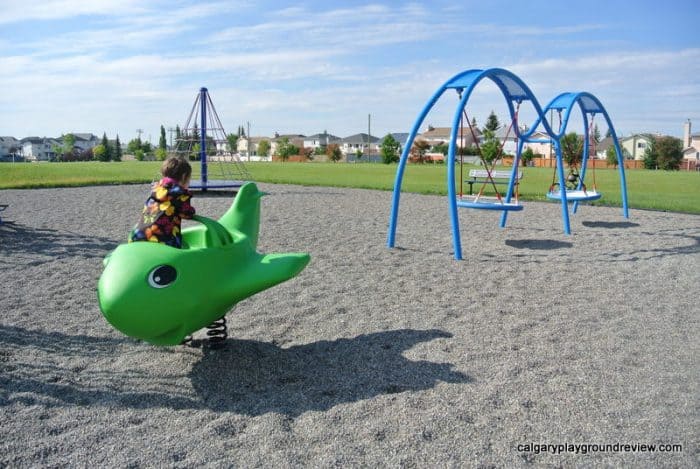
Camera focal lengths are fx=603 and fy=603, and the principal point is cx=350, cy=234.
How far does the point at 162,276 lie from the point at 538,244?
7.71 meters

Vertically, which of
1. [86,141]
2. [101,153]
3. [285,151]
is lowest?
[101,153]

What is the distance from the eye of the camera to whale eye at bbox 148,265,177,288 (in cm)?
396

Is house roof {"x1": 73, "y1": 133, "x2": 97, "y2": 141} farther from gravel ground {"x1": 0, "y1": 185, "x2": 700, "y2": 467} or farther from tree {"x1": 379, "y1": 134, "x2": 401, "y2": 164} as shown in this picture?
gravel ground {"x1": 0, "y1": 185, "x2": 700, "y2": 467}

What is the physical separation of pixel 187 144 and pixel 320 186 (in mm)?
5587

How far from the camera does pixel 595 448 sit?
3363 millimetres

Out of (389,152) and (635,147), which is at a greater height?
(635,147)

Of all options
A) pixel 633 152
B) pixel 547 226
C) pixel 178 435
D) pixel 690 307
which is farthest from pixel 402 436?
pixel 633 152

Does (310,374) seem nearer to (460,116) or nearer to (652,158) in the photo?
(460,116)

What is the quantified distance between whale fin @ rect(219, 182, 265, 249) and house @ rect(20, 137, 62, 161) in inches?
5226

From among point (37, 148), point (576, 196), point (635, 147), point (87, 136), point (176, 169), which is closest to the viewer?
point (176, 169)

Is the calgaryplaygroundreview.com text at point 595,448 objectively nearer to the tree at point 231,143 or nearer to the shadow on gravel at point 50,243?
the shadow on gravel at point 50,243

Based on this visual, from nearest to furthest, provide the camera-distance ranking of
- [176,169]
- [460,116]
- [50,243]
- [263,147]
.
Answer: [176,169], [460,116], [50,243], [263,147]

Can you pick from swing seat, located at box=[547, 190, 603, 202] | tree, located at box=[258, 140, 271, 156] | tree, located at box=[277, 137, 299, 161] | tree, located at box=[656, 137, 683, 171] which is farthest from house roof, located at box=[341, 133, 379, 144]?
swing seat, located at box=[547, 190, 603, 202]

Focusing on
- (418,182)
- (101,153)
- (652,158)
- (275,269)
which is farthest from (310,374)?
(101,153)
